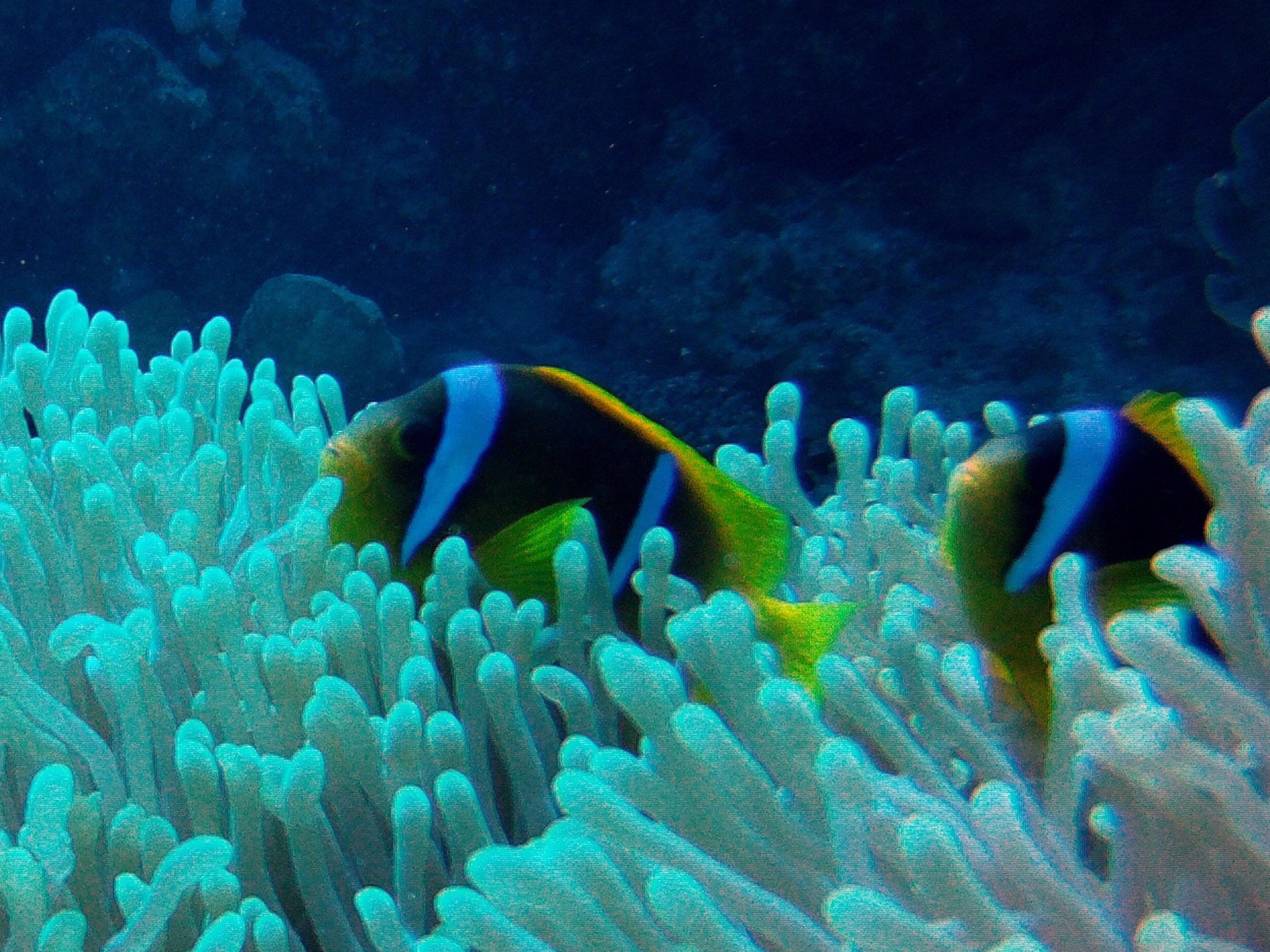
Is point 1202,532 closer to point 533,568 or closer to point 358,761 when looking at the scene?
point 533,568

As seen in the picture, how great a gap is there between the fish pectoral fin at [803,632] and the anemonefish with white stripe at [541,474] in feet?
0.22

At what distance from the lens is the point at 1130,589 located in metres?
1.15

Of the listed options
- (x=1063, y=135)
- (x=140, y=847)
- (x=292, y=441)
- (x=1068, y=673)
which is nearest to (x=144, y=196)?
(x=1063, y=135)

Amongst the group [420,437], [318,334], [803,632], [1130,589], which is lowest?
[1130,589]

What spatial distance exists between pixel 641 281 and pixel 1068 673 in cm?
682

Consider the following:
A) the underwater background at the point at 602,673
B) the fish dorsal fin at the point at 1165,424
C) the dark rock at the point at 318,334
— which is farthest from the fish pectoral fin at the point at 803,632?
the dark rock at the point at 318,334

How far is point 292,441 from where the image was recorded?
1.63 meters

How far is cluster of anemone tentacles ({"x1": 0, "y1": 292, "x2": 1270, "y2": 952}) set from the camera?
2.37 ft

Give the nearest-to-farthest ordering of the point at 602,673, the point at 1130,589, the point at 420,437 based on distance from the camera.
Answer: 1. the point at 602,673
2. the point at 1130,589
3. the point at 420,437

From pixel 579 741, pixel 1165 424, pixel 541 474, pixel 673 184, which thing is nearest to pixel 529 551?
pixel 541 474

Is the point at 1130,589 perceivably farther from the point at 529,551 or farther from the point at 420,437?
the point at 420,437

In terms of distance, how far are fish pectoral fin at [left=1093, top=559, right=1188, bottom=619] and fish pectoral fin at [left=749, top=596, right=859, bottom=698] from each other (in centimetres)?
28

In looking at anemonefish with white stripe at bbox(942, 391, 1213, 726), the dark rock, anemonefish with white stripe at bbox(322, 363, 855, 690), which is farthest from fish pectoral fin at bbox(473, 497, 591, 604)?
the dark rock

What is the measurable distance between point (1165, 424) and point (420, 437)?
2.92 feet
